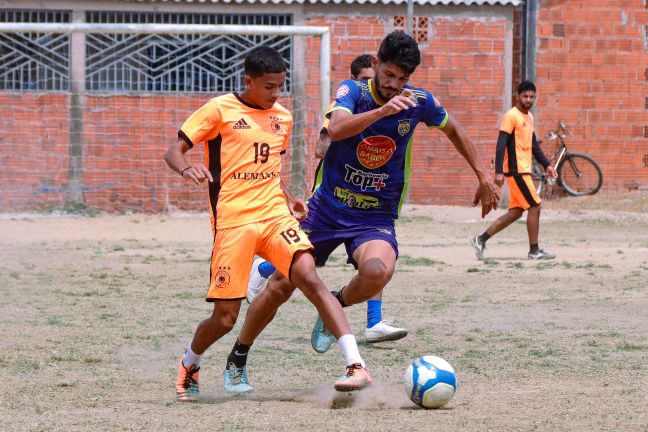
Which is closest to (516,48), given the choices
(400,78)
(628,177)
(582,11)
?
(582,11)

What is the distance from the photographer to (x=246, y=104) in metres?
6.45

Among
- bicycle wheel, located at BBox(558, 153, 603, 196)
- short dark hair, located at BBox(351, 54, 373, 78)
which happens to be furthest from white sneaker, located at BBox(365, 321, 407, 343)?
bicycle wheel, located at BBox(558, 153, 603, 196)

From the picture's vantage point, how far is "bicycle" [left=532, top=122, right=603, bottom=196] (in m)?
19.9

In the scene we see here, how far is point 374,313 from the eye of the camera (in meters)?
8.03

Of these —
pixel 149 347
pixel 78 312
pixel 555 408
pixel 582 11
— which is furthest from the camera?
pixel 582 11

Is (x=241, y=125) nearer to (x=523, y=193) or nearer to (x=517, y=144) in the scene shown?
(x=523, y=193)

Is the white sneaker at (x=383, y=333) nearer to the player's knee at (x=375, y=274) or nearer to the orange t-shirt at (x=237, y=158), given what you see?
the player's knee at (x=375, y=274)

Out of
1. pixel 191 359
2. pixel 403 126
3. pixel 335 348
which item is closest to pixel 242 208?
pixel 191 359

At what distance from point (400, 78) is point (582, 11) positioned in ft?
45.8

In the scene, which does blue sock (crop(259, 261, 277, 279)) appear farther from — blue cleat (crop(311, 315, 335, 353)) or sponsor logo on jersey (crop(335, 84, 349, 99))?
sponsor logo on jersey (crop(335, 84, 349, 99))

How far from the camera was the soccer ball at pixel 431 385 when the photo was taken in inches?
228

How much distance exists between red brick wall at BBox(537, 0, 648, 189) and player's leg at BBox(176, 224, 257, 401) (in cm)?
1422

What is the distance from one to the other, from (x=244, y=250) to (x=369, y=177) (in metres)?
1.02

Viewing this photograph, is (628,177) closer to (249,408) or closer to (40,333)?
(40,333)
